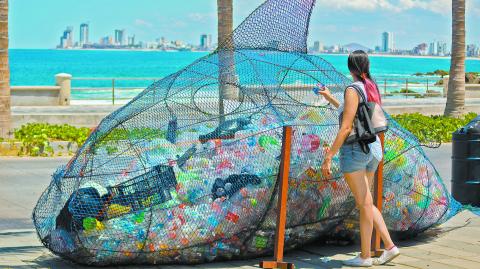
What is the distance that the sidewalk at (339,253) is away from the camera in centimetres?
787

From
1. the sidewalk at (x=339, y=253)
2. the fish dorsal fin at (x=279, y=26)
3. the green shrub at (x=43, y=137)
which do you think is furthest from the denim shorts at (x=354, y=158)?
the green shrub at (x=43, y=137)

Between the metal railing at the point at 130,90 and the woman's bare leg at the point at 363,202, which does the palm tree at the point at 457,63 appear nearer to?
the metal railing at the point at 130,90

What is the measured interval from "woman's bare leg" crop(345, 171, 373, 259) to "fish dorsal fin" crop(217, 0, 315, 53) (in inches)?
62.6

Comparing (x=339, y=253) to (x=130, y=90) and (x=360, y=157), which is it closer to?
(x=360, y=157)

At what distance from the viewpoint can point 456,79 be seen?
74.7 ft

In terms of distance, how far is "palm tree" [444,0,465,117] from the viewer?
22203mm

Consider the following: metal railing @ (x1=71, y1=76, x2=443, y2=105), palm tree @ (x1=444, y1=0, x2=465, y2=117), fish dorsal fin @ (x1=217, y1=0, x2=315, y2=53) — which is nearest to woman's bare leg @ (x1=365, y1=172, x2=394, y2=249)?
fish dorsal fin @ (x1=217, y1=0, x2=315, y2=53)

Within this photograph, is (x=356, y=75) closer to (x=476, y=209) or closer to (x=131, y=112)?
(x=131, y=112)

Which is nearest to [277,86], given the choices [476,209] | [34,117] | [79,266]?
[79,266]

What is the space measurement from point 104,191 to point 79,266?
715mm

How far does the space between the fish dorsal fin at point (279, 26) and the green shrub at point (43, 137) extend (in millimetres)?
8370

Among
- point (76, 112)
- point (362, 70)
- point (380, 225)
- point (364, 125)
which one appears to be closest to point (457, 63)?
point (76, 112)

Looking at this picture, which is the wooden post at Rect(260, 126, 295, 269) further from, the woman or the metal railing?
the metal railing

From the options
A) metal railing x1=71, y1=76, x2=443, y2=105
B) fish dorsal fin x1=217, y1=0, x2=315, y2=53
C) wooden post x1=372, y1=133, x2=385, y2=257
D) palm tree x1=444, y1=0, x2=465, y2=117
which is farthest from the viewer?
metal railing x1=71, y1=76, x2=443, y2=105
